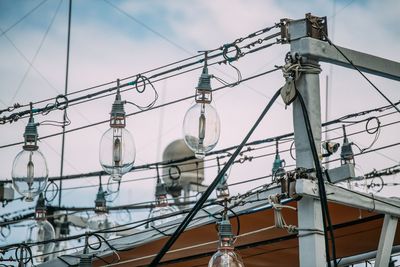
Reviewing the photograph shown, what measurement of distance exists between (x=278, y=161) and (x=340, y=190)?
4491mm

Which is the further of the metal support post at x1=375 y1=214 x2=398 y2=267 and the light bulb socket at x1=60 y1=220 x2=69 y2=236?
the light bulb socket at x1=60 y1=220 x2=69 y2=236

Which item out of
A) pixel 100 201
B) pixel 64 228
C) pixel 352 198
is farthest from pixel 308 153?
pixel 64 228

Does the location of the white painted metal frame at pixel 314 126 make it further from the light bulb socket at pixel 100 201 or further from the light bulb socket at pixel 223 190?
the light bulb socket at pixel 100 201

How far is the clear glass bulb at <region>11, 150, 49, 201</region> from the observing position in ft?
35.8

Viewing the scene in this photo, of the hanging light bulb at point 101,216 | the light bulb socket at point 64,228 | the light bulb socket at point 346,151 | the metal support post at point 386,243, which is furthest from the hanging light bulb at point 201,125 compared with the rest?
the light bulb socket at point 64,228

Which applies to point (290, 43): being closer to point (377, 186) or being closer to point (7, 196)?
point (377, 186)

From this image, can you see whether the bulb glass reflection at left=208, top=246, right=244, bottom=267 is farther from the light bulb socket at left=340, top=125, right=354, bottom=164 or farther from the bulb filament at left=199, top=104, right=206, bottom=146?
the light bulb socket at left=340, top=125, right=354, bottom=164

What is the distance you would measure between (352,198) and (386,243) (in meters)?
1.08

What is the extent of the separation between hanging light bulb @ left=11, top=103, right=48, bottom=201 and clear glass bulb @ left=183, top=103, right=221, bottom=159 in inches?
94.1

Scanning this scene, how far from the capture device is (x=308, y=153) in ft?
28.0

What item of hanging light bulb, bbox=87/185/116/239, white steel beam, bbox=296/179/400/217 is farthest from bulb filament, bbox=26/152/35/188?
hanging light bulb, bbox=87/185/116/239

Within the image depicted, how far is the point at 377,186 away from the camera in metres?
15.0

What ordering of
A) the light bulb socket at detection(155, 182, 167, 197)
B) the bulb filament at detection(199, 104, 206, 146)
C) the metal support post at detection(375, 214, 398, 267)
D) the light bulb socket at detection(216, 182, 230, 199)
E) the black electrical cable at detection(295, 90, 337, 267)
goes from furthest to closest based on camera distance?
1. the light bulb socket at detection(155, 182, 167, 197)
2. the light bulb socket at detection(216, 182, 230, 199)
3. the metal support post at detection(375, 214, 398, 267)
4. the bulb filament at detection(199, 104, 206, 146)
5. the black electrical cable at detection(295, 90, 337, 267)

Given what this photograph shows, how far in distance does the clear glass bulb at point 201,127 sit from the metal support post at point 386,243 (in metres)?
2.05
